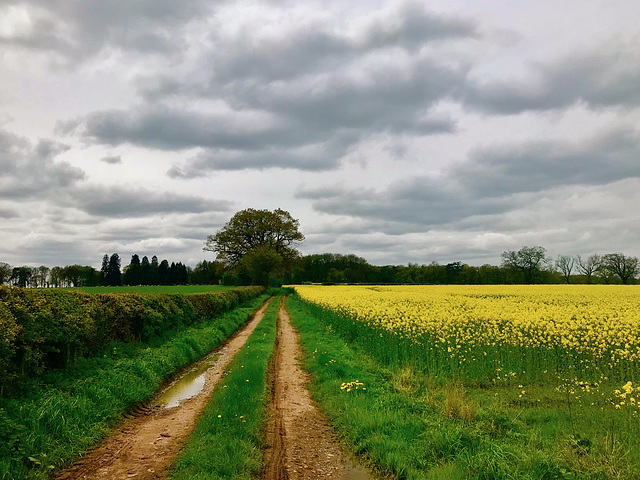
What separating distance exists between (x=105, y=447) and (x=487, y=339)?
Result: 9.96m

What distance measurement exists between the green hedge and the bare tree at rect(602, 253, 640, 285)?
330 feet

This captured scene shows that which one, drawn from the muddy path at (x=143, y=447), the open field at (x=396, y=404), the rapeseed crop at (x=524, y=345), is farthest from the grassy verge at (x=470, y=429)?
the muddy path at (x=143, y=447)

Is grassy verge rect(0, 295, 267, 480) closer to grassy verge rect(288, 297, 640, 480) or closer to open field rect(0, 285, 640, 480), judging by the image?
open field rect(0, 285, 640, 480)

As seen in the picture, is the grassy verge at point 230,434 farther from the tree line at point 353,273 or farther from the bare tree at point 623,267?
the bare tree at point 623,267

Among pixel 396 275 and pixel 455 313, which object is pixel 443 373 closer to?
pixel 455 313

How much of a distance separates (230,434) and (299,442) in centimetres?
117

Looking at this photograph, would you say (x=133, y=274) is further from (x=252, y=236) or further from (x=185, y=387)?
(x=185, y=387)

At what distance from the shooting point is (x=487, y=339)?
11.8 meters

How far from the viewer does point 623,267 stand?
284 feet

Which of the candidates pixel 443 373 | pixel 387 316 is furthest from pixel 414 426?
pixel 387 316

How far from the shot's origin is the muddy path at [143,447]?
5676 mm

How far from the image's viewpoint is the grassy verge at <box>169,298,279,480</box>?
A: 18.2 ft

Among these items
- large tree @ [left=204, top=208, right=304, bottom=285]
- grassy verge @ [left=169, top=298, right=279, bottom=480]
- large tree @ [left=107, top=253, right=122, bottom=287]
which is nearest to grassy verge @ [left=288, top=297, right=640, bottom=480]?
grassy verge @ [left=169, top=298, right=279, bottom=480]

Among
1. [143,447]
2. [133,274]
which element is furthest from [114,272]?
[143,447]
